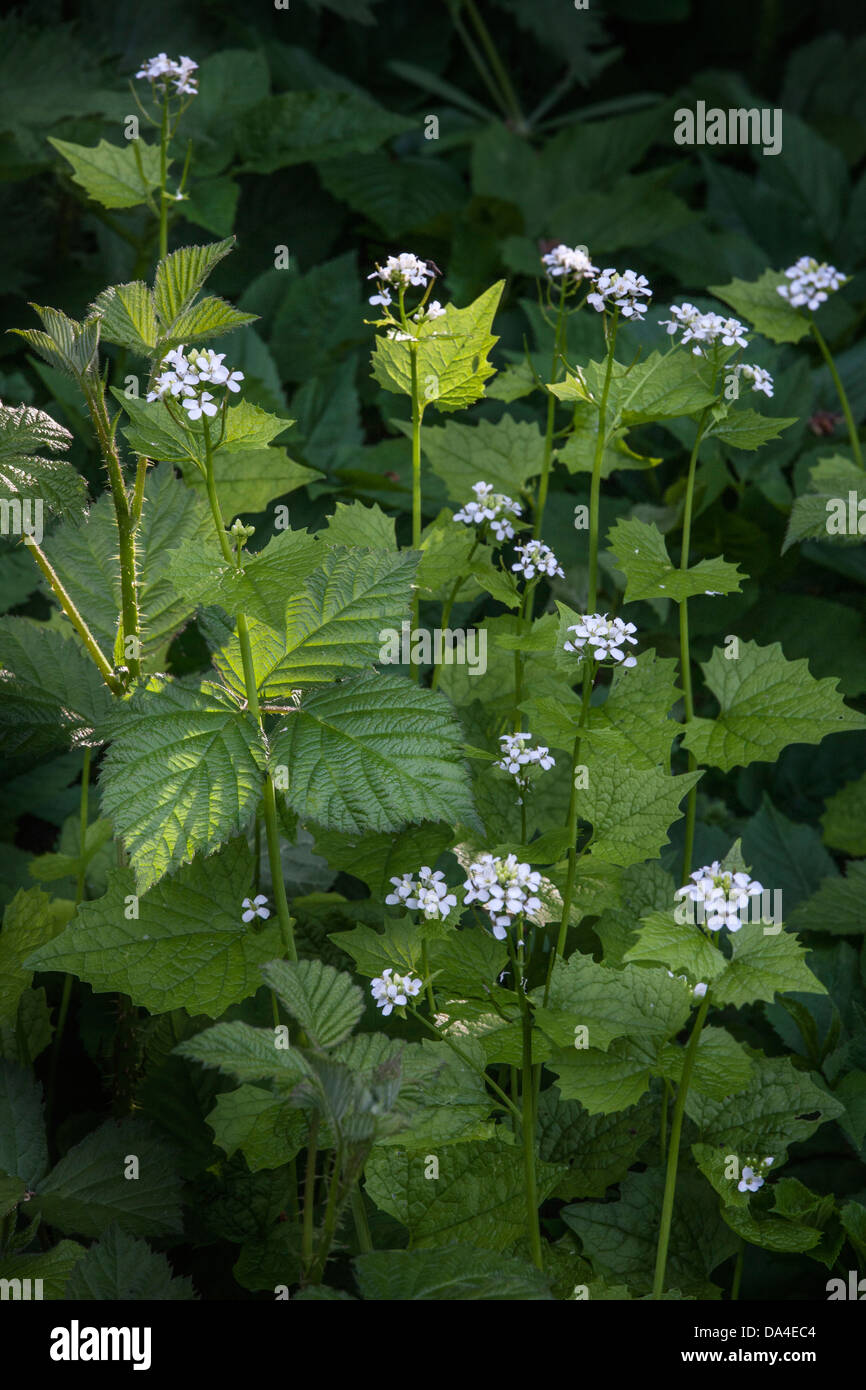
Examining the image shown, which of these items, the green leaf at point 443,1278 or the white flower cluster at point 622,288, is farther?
the white flower cluster at point 622,288

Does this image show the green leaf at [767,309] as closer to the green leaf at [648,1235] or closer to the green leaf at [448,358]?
the green leaf at [448,358]

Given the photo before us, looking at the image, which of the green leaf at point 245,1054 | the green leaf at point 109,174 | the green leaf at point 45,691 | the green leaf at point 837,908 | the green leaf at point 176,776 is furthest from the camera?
the green leaf at point 109,174

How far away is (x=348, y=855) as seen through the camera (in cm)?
133

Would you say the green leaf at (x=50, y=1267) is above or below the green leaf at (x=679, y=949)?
below

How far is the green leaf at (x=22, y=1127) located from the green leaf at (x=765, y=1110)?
70 centimetres

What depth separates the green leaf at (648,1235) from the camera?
4.30 feet

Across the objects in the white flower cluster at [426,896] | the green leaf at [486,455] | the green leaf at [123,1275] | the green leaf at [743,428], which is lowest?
the green leaf at [123,1275]

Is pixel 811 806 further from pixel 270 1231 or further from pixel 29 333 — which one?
pixel 29 333

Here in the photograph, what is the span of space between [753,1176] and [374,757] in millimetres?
588

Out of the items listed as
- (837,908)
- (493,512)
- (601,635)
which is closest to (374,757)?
(601,635)

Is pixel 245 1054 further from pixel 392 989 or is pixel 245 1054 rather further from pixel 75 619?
pixel 75 619

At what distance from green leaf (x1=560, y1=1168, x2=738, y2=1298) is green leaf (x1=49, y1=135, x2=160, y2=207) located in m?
1.40

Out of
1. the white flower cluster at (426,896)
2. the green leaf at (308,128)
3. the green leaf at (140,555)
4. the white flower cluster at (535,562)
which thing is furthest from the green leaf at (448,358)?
the green leaf at (308,128)

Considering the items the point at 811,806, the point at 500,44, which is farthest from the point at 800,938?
the point at 500,44
